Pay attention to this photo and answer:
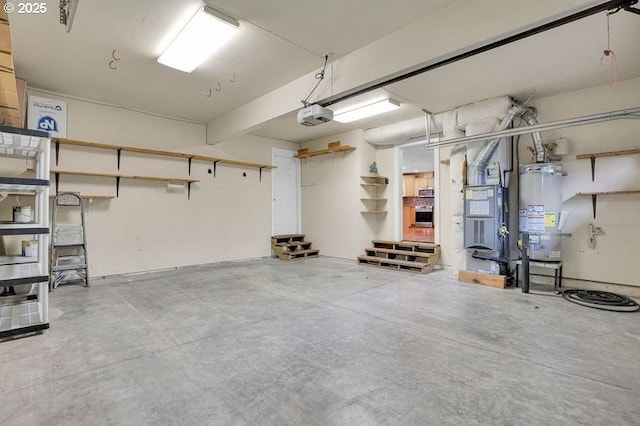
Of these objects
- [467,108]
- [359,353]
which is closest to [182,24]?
[359,353]

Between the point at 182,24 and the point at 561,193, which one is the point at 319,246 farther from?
the point at 182,24

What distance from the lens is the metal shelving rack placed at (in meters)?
2.51

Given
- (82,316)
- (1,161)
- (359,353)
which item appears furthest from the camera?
(1,161)

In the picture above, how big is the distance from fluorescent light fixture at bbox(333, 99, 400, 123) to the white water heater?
2094 mm

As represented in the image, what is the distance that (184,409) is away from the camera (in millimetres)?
1626

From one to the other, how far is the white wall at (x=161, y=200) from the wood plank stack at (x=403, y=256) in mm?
2467

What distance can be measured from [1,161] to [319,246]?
17.6ft

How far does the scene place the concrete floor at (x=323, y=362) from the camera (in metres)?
1.61

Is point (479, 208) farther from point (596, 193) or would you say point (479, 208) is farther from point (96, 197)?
point (96, 197)

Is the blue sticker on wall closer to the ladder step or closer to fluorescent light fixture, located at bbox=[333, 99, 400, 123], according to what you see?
the ladder step

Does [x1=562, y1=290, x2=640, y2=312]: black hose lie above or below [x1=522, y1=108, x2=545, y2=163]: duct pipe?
below

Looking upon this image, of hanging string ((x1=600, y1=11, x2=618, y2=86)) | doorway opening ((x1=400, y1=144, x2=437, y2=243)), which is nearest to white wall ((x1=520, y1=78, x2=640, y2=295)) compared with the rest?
hanging string ((x1=600, y1=11, x2=618, y2=86))

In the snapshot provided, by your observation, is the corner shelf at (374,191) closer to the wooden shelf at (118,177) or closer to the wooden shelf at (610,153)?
the wooden shelf at (610,153)

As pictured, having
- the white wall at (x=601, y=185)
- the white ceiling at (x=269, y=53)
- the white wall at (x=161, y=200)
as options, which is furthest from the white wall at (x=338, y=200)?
the white wall at (x=601, y=185)
